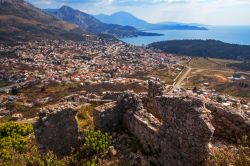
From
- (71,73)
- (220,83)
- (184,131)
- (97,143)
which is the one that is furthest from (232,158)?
→ (71,73)

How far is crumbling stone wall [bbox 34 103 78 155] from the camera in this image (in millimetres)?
12648

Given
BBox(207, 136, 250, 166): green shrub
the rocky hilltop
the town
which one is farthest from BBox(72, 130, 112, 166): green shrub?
the town

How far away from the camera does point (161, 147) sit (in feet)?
A: 37.2

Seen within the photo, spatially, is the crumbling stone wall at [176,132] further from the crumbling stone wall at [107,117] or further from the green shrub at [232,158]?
the crumbling stone wall at [107,117]

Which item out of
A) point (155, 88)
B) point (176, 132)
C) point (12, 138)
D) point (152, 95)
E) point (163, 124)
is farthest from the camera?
point (12, 138)

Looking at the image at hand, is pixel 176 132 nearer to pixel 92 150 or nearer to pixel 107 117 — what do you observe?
pixel 92 150

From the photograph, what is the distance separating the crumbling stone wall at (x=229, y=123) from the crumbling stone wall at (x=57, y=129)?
5.70 metres

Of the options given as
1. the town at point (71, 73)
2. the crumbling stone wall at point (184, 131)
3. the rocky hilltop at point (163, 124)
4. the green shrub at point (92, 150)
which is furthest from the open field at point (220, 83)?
the crumbling stone wall at point (184, 131)

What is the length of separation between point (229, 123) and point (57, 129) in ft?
22.2

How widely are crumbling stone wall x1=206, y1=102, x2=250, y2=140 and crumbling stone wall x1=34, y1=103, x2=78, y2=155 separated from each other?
5703 mm

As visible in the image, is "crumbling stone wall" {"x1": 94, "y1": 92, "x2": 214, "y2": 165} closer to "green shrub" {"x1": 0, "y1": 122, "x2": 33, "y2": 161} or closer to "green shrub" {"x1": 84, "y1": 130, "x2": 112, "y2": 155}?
"green shrub" {"x1": 84, "y1": 130, "x2": 112, "y2": 155}

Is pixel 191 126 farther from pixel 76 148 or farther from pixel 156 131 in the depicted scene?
pixel 76 148

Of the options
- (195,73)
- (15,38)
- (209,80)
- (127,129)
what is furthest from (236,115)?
(15,38)

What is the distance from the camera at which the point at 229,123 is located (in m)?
11.1
